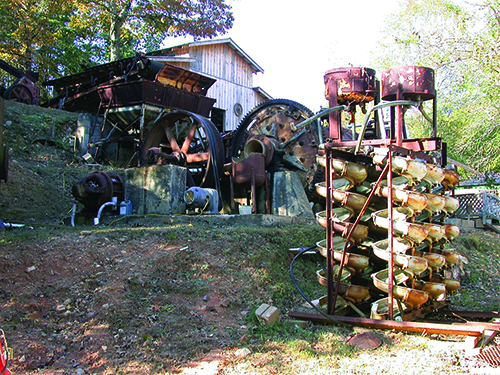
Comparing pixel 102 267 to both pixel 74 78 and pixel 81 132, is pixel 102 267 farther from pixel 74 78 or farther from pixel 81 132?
pixel 74 78

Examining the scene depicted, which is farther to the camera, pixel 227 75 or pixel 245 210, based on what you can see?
pixel 227 75

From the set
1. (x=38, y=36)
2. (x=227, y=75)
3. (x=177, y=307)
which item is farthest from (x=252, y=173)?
(x=38, y=36)

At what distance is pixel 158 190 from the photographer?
8.46 m

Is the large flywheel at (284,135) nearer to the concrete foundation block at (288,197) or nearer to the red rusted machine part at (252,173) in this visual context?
the red rusted machine part at (252,173)

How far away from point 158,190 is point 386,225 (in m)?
4.67

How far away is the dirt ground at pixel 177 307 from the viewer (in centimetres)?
401

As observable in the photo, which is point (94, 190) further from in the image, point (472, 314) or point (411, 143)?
point (472, 314)

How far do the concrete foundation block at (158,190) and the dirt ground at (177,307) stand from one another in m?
0.47

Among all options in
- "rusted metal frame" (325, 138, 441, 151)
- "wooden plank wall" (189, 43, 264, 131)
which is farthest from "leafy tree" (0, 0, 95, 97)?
"rusted metal frame" (325, 138, 441, 151)

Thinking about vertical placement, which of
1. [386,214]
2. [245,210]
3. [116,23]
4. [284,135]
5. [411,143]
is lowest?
[386,214]

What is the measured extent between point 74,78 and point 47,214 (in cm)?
985

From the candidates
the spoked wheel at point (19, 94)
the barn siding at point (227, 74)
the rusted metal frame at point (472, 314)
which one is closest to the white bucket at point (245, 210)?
the rusted metal frame at point (472, 314)

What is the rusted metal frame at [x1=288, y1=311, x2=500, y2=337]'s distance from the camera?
4230 millimetres

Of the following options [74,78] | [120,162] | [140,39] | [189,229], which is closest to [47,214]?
[189,229]
